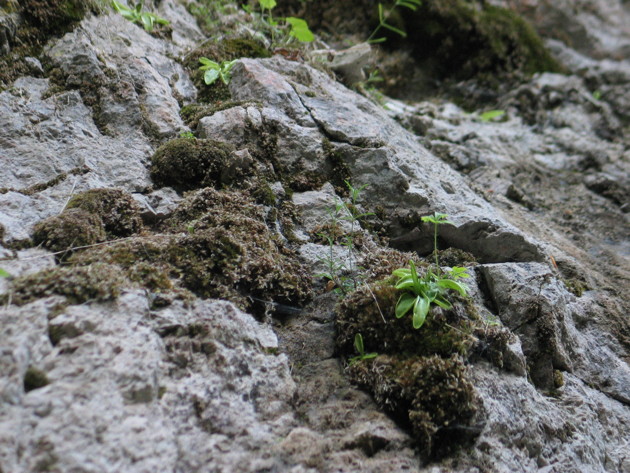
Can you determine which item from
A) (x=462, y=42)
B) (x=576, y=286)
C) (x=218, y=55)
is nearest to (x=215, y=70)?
(x=218, y=55)

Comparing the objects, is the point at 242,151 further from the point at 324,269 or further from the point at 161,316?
the point at 161,316

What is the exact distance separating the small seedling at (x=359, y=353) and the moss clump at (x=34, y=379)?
164 cm

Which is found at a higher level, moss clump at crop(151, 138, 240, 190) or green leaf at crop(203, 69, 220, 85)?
green leaf at crop(203, 69, 220, 85)

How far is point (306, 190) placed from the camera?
13.0ft

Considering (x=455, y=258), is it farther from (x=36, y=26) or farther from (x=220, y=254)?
(x=36, y=26)

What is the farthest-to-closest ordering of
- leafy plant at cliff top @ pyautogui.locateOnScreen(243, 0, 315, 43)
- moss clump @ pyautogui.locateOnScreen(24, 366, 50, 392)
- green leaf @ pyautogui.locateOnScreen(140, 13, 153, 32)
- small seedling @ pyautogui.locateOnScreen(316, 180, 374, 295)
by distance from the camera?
leafy plant at cliff top @ pyautogui.locateOnScreen(243, 0, 315, 43) → green leaf @ pyautogui.locateOnScreen(140, 13, 153, 32) → small seedling @ pyautogui.locateOnScreen(316, 180, 374, 295) → moss clump @ pyautogui.locateOnScreen(24, 366, 50, 392)

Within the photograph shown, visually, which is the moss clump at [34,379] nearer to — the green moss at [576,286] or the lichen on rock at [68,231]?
the lichen on rock at [68,231]

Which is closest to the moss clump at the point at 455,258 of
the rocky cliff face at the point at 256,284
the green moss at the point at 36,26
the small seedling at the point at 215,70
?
the rocky cliff face at the point at 256,284

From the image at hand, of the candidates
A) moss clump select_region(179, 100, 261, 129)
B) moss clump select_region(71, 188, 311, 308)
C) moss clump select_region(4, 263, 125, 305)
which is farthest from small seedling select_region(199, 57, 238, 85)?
moss clump select_region(4, 263, 125, 305)

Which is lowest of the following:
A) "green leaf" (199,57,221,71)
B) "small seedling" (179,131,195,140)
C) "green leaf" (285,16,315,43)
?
"small seedling" (179,131,195,140)

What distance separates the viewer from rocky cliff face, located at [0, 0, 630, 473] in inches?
78.6

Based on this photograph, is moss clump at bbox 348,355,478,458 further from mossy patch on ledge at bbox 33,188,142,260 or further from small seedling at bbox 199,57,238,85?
small seedling at bbox 199,57,238,85

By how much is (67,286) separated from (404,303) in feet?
6.32

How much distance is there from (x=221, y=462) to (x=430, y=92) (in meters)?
7.55
